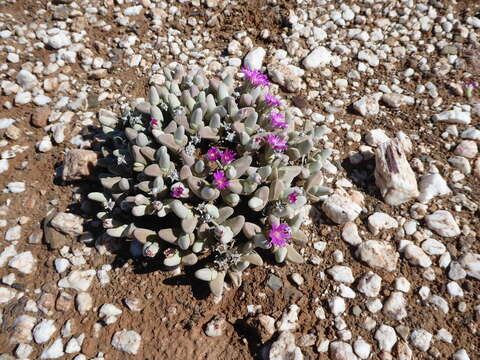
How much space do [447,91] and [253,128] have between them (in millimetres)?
2417

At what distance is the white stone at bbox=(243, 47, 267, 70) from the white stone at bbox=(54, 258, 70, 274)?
2732mm

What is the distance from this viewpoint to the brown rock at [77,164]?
11.0 ft

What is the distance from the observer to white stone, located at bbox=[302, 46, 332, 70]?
4426 mm

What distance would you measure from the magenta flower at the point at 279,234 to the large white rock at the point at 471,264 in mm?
1391

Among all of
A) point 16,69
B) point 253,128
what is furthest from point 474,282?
point 16,69

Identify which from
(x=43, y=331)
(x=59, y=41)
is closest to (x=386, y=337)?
(x=43, y=331)

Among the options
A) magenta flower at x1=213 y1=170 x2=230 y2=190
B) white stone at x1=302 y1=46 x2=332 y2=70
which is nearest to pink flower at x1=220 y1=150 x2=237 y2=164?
magenta flower at x1=213 y1=170 x2=230 y2=190

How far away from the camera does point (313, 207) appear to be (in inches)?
132

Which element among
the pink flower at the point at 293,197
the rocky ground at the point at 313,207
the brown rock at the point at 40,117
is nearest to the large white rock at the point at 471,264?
the rocky ground at the point at 313,207

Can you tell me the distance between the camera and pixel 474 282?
2887 mm

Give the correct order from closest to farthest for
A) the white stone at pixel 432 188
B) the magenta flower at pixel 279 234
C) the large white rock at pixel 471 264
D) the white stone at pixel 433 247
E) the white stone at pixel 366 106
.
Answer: the magenta flower at pixel 279 234
the large white rock at pixel 471 264
the white stone at pixel 433 247
the white stone at pixel 432 188
the white stone at pixel 366 106

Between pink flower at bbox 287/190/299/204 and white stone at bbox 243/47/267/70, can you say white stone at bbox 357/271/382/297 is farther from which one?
white stone at bbox 243/47/267/70

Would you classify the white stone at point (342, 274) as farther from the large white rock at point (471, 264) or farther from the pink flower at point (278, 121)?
the pink flower at point (278, 121)

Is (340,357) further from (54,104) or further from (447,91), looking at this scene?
(54,104)
